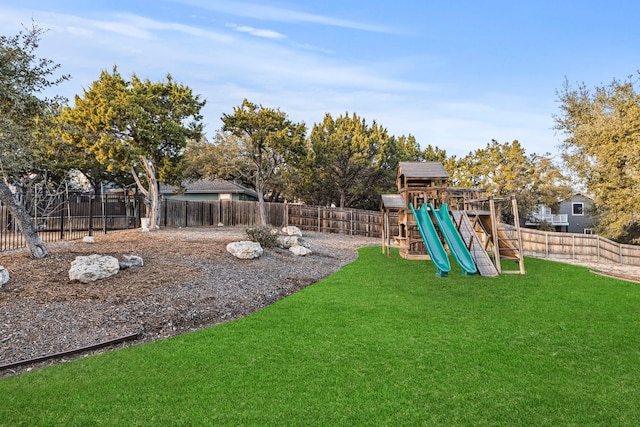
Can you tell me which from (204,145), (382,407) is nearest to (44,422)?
(382,407)

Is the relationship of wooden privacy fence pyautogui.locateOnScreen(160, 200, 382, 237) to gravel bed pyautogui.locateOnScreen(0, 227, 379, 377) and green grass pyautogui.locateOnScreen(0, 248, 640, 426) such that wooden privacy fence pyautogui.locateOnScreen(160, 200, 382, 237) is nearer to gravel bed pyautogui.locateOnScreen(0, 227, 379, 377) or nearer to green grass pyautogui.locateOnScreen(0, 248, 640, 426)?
gravel bed pyautogui.locateOnScreen(0, 227, 379, 377)

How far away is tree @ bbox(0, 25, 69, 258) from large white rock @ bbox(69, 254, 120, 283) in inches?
60.2

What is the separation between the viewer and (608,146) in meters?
20.7

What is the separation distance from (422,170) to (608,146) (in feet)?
43.1

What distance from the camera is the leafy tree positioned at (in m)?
28.8

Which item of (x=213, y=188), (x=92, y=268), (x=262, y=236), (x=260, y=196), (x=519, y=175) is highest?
(x=519, y=175)

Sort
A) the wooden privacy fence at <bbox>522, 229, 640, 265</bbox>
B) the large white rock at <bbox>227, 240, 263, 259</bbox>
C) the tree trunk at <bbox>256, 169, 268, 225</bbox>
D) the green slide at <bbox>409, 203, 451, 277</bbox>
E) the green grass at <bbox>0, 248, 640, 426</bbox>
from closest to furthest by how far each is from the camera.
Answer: the green grass at <bbox>0, 248, 640, 426</bbox>, the green slide at <bbox>409, 203, 451, 277</bbox>, the large white rock at <bbox>227, 240, 263, 259</bbox>, the wooden privacy fence at <bbox>522, 229, 640, 265</bbox>, the tree trunk at <bbox>256, 169, 268, 225</bbox>

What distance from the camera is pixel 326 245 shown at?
17047mm

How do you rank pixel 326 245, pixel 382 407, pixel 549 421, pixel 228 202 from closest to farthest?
pixel 549 421, pixel 382 407, pixel 326 245, pixel 228 202

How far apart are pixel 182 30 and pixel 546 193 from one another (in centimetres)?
2768

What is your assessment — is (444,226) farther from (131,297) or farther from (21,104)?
(21,104)

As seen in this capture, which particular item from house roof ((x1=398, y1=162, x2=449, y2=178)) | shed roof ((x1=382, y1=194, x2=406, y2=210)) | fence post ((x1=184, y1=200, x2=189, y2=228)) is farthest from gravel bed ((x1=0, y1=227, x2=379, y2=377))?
fence post ((x1=184, y1=200, x2=189, y2=228))

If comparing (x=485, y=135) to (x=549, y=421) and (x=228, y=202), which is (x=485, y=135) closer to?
(x=228, y=202)

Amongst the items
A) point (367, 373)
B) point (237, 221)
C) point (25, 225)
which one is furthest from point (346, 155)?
point (367, 373)
